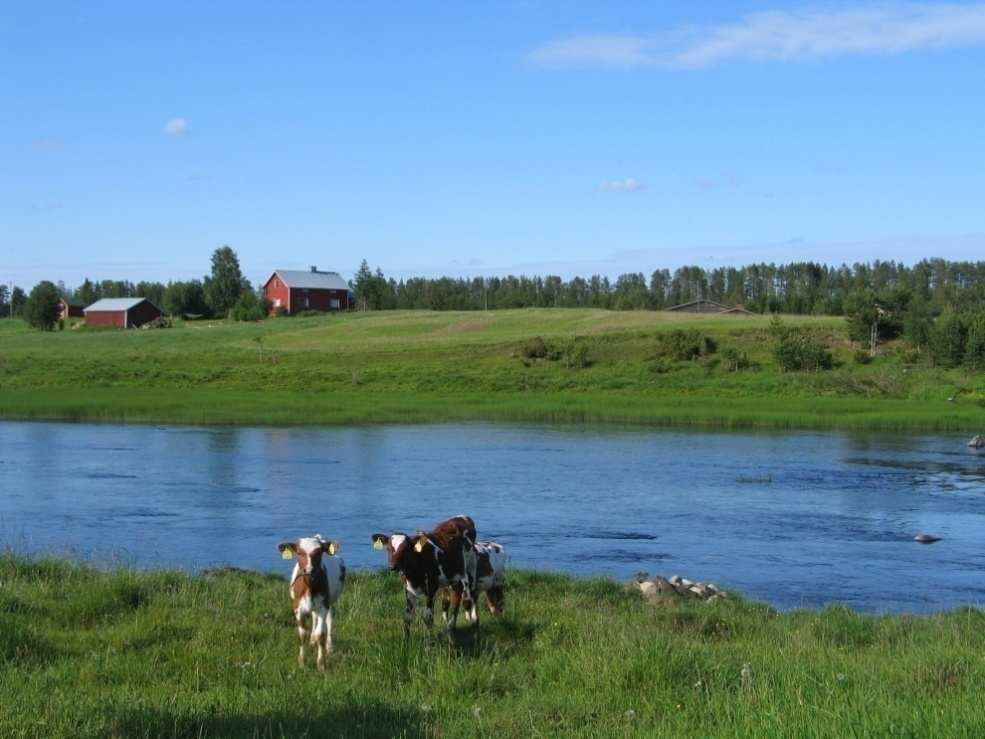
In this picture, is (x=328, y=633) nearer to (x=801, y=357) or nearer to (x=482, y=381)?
(x=482, y=381)

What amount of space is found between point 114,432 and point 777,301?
98.1 metres

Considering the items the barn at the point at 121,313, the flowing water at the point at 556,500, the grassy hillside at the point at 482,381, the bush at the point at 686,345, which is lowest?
the flowing water at the point at 556,500

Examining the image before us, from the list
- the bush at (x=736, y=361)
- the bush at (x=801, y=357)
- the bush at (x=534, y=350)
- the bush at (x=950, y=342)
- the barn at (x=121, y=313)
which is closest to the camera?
the bush at (x=950, y=342)

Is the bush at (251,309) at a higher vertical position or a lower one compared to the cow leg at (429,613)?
higher

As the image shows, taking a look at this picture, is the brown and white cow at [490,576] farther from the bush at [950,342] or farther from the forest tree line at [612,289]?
the forest tree line at [612,289]

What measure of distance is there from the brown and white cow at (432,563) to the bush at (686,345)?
63.4 meters

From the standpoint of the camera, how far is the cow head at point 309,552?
1072 cm

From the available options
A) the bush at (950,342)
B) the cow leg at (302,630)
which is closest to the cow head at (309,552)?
the cow leg at (302,630)

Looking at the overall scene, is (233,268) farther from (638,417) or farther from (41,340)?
(638,417)

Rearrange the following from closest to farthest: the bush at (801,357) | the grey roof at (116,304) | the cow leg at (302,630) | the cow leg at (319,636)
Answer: the cow leg at (319,636) → the cow leg at (302,630) → the bush at (801,357) → the grey roof at (116,304)

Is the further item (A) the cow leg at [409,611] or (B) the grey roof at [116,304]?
(B) the grey roof at [116,304]

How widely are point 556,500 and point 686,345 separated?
4593cm

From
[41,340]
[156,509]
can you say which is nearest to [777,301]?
[41,340]

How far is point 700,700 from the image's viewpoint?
28.0 feet
